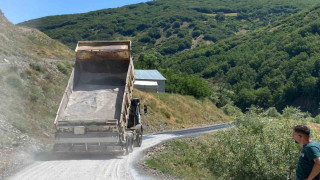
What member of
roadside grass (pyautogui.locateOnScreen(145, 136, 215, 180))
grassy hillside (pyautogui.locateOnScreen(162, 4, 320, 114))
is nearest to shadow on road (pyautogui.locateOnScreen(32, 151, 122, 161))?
roadside grass (pyautogui.locateOnScreen(145, 136, 215, 180))

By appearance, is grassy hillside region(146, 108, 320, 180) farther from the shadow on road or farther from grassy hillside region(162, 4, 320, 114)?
grassy hillside region(162, 4, 320, 114)

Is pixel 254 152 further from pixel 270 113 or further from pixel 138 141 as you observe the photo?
pixel 270 113

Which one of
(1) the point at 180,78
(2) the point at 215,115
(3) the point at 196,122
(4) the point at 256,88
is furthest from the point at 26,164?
(4) the point at 256,88

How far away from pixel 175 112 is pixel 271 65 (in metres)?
70.4

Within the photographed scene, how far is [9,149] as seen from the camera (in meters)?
13.9

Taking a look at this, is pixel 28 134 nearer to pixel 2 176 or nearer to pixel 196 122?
pixel 2 176

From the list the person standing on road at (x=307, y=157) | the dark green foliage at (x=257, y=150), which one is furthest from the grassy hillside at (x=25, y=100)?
the person standing on road at (x=307, y=157)

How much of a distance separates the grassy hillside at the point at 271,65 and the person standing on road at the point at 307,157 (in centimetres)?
9346

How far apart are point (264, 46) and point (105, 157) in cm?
12761

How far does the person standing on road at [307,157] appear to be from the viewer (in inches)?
211

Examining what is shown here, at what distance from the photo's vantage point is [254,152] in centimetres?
1257

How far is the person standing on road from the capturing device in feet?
17.6

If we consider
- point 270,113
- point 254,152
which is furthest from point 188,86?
point 254,152

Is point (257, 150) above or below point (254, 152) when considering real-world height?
Result: above
